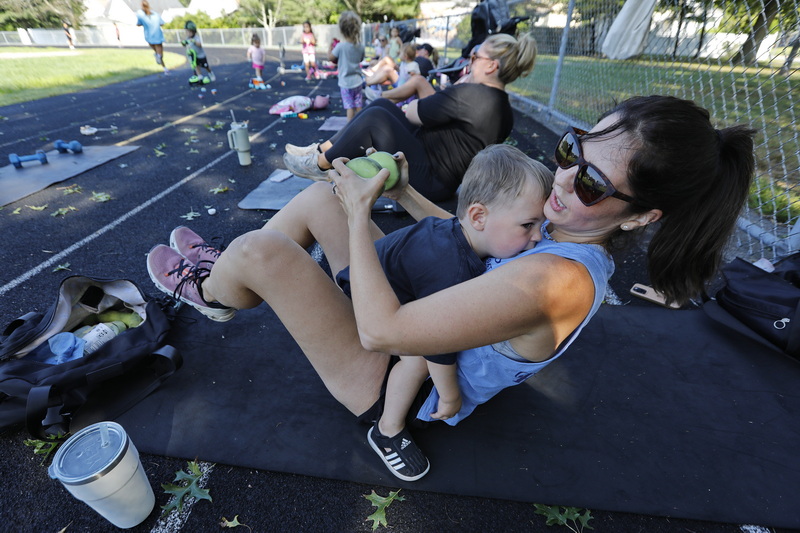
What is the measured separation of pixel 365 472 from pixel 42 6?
2564 inches

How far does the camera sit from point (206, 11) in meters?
51.4

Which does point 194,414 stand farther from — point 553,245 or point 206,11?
point 206,11

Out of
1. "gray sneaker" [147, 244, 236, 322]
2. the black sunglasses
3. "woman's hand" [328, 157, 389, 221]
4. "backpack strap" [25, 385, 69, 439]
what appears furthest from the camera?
"gray sneaker" [147, 244, 236, 322]

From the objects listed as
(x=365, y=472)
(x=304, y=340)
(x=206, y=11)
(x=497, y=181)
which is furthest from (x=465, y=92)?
(x=206, y=11)

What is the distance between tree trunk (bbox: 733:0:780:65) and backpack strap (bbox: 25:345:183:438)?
18.5ft

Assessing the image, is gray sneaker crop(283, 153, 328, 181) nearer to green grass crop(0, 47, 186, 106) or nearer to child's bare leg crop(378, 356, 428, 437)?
child's bare leg crop(378, 356, 428, 437)

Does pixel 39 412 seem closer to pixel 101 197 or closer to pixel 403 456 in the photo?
pixel 403 456

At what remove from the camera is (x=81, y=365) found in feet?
6.75

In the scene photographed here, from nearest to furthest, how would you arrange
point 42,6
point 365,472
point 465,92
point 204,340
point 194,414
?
1. point 365,472
2. point 194,414
3. point 204,340
4. point 465,92
5. point 42,6

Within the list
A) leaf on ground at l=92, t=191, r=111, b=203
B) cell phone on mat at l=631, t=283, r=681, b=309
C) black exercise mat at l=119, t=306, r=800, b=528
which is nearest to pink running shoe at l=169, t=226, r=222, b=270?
black exercise mat at l=119, t=306, r=800, b=528

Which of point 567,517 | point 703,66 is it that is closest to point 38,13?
point 703,66

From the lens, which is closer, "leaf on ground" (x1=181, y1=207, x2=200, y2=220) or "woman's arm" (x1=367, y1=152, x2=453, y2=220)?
"woman's arm" (x1=367, y1=152, x2=453, y2=220)

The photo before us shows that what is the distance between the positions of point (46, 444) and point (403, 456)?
1769mm

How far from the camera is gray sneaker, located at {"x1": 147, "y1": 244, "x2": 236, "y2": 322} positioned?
2232 mm
